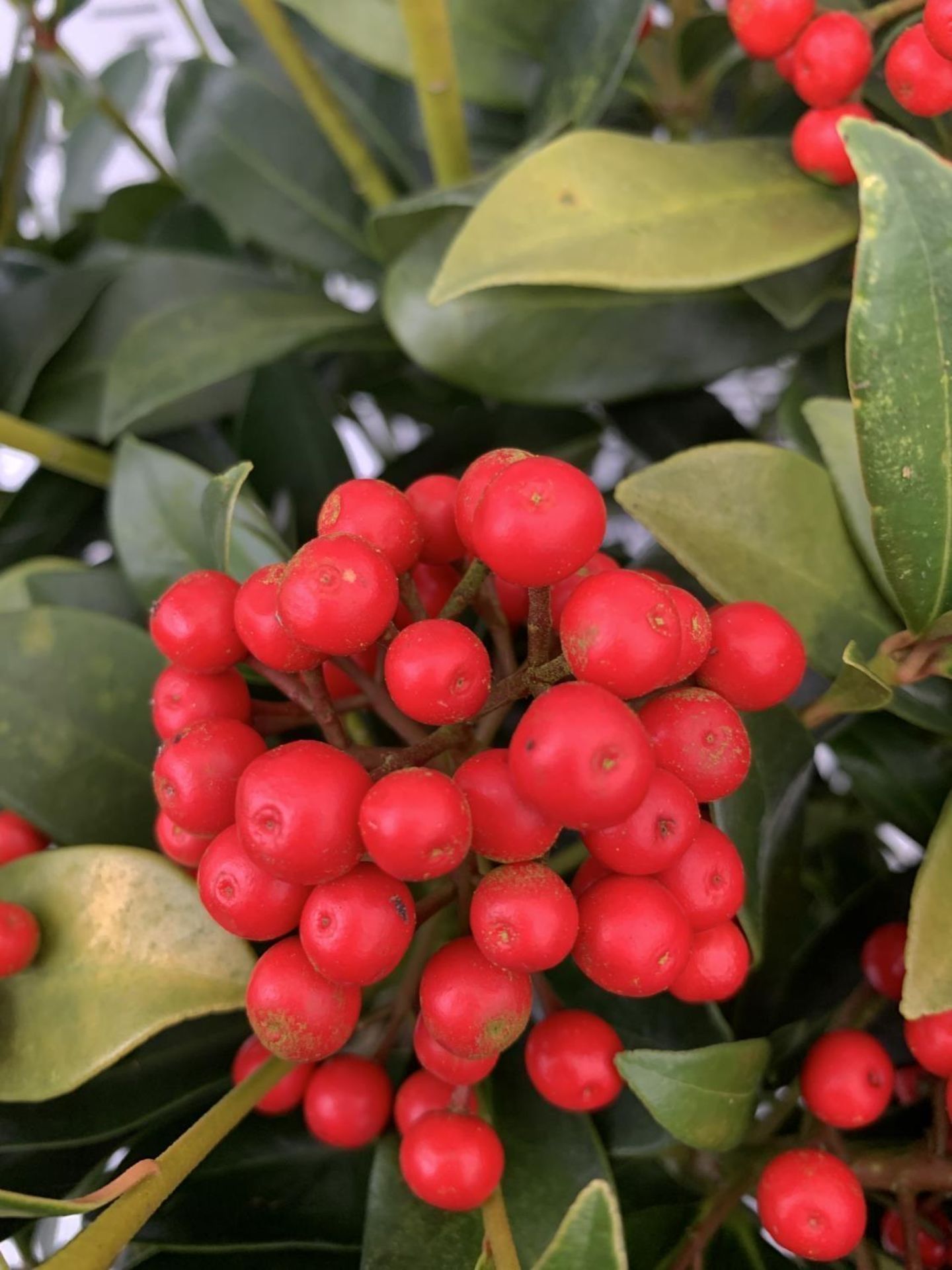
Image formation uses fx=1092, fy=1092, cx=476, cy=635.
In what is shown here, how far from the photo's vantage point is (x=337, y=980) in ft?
1.14

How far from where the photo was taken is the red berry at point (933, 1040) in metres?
0.43

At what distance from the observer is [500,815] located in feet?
1.10

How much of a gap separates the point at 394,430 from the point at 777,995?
63 centimetres

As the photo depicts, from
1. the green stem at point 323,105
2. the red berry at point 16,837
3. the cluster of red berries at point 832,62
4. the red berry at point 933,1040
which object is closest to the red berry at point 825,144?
the cluster of red berries at point 832,62

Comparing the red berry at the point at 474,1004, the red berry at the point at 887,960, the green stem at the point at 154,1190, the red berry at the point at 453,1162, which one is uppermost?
the red berry at the point at 474,1004

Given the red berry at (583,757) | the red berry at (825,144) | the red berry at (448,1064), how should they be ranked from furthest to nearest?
the red berry at (825,144), the red berry at (448,1064), the red berry at (583,757)

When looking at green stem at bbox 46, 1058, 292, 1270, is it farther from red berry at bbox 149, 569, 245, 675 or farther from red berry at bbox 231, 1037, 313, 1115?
red berry at bbox 149, 569, 245, 675

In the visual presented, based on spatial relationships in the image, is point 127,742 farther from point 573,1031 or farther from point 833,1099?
point 833,1099

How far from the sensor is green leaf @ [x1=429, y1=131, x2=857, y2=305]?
1.53ft

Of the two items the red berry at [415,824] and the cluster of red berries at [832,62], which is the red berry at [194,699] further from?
the cluster of red berries at [832,62]

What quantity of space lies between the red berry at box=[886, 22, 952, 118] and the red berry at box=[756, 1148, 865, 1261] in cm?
44

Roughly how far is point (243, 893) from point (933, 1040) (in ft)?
0.92

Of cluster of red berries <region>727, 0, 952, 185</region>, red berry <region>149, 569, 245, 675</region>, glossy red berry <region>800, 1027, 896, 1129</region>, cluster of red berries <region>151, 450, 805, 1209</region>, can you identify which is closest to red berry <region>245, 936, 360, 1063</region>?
cluster of red berries <region>151, 450, 805, 1209</region>

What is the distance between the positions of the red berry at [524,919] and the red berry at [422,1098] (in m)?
0.13
